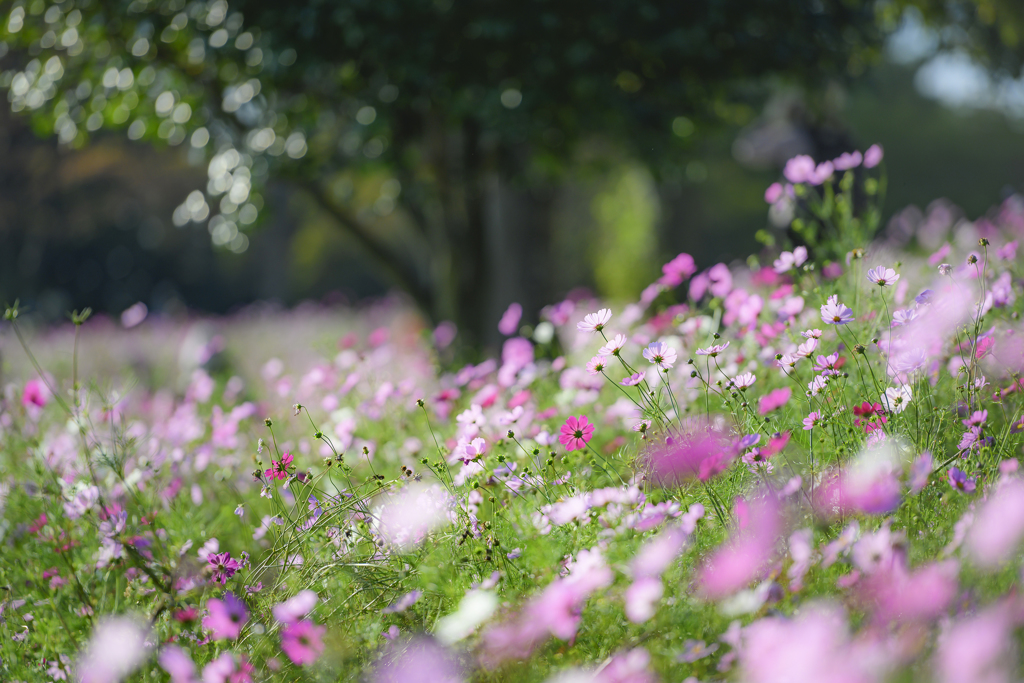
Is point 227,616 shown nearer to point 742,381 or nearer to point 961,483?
point 742,381

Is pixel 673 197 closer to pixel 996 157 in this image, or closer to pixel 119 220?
pixel 119 220

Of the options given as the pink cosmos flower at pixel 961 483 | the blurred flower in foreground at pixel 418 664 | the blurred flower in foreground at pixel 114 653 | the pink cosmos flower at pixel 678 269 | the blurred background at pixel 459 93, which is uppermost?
the blurred background at pixel 459 93

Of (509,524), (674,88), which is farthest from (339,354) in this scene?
(674,88)

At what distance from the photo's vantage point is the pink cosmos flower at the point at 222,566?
Answer: 1780mm

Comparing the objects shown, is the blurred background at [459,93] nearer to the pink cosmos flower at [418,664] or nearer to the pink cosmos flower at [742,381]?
the pink cosmos flower at [742,381]

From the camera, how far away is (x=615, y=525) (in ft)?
4.86

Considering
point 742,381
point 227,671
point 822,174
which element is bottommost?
point 227,671

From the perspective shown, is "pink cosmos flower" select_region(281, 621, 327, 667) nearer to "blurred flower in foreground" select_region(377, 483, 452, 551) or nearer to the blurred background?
"blurred flower in foreground" select_region(377, 483, 452, 551)

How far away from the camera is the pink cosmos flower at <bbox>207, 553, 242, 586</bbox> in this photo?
70.1 inches

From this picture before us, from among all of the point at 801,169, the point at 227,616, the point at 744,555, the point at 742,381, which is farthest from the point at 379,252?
the point at 744,555

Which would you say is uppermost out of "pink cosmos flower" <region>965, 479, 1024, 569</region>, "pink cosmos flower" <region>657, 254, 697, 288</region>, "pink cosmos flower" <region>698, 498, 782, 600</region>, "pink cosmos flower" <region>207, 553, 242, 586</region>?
"pink cosmos flower" <region>657, 254, 697, 288</region>

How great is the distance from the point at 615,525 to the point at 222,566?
954 millimetres

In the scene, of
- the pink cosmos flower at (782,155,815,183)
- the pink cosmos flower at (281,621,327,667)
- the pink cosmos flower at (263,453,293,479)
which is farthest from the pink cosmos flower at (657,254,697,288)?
the pink cosmos flower at (281,621,327,667)

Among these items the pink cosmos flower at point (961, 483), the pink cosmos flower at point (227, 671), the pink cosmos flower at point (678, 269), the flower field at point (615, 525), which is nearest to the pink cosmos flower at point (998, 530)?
the flower field at point (615, 525)
